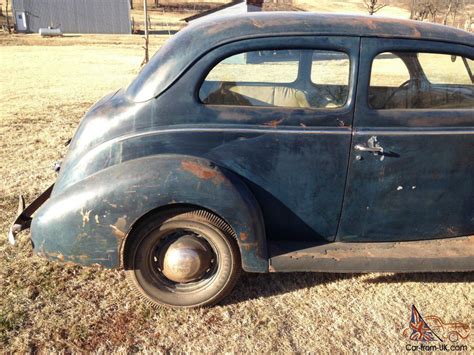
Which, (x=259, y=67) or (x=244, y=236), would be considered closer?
(x=244, y=236)

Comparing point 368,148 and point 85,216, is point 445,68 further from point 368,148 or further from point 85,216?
point 85,216

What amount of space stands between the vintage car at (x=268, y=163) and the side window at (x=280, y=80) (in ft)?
0.04

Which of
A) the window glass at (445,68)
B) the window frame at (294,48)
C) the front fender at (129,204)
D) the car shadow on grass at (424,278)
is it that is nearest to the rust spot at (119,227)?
the front fender at (129,204)

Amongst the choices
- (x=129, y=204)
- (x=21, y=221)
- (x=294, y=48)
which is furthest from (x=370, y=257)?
(x=21, y=221)

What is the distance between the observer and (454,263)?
107 inches

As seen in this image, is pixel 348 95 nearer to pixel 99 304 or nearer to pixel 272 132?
pixel 272 132

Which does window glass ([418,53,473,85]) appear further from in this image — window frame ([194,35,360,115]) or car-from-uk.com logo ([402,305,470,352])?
car-from-uk.com logo ([402,305,470,352])

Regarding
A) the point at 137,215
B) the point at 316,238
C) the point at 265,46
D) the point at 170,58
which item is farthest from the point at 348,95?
the point at 137,215

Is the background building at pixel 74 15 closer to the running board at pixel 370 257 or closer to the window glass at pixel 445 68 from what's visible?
the window glass at pixel 445 68

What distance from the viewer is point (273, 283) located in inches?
122

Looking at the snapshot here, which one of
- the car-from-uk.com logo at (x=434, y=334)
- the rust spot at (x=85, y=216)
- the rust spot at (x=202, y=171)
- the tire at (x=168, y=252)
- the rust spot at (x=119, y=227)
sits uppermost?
the rust spot at (x=202, y=171)

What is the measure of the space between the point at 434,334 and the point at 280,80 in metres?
1.99

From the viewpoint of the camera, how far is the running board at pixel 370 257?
266cm

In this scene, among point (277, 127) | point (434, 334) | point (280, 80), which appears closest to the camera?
point (277, 127)
